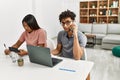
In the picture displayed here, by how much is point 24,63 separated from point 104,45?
12.3ft

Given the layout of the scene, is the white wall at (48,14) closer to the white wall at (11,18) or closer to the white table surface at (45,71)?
the white wall at (11,18)

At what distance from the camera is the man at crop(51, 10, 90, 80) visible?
181 centimetres

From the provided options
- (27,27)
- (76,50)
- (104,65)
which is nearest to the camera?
(76,50)

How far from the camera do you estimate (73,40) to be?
1.91 metres

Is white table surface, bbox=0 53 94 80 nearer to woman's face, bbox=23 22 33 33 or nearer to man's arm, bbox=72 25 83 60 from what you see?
man's arm, bbox=72 25 83 60

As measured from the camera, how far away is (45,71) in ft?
4.77

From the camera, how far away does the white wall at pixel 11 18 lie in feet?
8.88

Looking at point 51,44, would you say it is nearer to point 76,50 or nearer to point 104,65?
point 76,50

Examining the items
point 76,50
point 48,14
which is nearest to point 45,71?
point 76,50

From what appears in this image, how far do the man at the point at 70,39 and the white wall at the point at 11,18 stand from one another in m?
1.19

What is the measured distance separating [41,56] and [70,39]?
1.78 ft

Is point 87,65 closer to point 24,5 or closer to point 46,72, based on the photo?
point 46,72

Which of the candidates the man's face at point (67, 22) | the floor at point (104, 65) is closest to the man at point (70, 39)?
the man's face at point (67, 22)

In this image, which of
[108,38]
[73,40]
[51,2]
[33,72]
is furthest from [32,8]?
[108,38]
